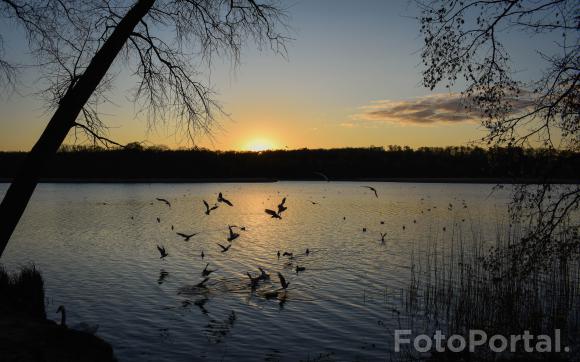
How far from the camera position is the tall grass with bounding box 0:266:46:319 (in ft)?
40.8

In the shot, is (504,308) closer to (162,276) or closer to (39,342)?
(39,342)

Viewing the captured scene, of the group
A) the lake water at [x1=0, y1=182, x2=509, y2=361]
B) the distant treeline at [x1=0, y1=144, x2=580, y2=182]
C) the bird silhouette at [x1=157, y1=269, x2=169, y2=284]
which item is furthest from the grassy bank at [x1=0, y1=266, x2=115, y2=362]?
the distant treeline at [x1=0, y1=144, x2=580, y2=182]

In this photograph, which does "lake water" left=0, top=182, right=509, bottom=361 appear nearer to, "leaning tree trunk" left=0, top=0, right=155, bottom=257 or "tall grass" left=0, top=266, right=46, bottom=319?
"tall grass" left=0, top=266, right=46, bottom=319

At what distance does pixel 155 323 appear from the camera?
13.5 metres

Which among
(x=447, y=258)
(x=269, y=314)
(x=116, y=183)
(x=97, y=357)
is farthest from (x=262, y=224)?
(x=116, y=183)

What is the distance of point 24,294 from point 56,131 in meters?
9.30

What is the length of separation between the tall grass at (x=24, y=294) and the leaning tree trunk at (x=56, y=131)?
615cm

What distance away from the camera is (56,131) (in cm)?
704

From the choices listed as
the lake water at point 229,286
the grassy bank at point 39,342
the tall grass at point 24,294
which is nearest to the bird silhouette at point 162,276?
the lake water at point 229,286

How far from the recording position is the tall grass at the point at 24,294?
490 inches

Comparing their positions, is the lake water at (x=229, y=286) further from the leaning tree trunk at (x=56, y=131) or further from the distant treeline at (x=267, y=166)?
the distant treeline at (x=267, y=166)

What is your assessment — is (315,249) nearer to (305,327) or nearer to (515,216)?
(305,327)

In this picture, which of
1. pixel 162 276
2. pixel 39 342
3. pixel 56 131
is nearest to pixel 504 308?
pixel 39 342

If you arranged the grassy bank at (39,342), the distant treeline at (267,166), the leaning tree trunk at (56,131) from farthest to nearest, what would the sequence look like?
the distant treeline at (267,166), the grassy bank at (39,342), the leaning tree trunk at (56,131)
